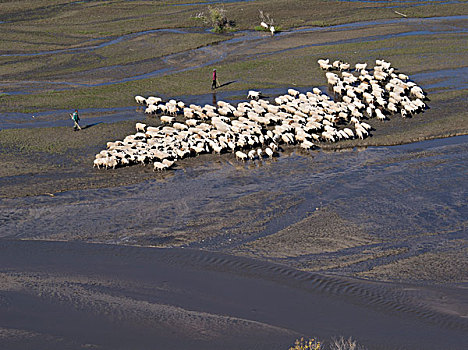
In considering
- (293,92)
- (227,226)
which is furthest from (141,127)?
(227,226)

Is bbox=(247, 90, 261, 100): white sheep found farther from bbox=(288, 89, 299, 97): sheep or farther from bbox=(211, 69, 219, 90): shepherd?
bbox=(211, 69, 219, 90): shepherd

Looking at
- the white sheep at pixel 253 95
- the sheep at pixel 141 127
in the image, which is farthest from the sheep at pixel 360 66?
the sheep at pixel 141 127

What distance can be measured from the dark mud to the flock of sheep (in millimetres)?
7930

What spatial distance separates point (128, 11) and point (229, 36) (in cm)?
1579

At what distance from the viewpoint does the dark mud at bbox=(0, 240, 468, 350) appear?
15.3m

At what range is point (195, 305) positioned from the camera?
1684 centimetres

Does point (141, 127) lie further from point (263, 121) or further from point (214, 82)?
point (214, 82)

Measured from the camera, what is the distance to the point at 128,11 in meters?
61.4

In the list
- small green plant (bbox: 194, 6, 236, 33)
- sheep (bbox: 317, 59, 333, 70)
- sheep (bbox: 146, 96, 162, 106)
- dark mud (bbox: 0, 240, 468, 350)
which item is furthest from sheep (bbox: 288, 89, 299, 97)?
small green plant (bbox: 194, 6, 236, 33)

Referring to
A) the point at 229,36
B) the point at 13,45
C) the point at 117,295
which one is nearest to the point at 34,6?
the point at 13,45

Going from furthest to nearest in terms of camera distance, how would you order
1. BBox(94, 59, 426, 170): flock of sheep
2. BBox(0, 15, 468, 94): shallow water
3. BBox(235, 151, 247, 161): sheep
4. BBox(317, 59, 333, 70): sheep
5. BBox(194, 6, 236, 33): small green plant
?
BBox(194, 6, 236, 33): small green plant
BBox(0, 15, 468, 94): shallow water
BBox(317, 59, 333, 70): sheep
BBox(94, 59, 426, 170): flock of sheep
BBox(235, 151, 247, 161): sheep

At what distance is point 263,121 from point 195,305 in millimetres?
15312

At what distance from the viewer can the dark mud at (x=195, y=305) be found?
1534 centimetres

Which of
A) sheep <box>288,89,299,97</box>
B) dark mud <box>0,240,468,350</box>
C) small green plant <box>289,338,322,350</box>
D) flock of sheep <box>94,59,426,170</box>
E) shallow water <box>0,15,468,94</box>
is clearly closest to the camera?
small green plant <box>289,338,322,350</box>
